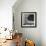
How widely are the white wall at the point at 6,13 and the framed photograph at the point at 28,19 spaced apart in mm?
1046

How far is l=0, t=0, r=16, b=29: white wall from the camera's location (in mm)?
4535

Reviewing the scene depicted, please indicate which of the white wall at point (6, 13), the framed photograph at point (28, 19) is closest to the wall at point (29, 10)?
the framed photograph at point (28, 19)

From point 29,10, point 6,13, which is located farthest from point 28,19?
point 6,13

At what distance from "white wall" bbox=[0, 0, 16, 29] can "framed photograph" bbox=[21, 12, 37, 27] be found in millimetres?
1046

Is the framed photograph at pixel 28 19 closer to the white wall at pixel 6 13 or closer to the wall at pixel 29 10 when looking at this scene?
the wall at pixel 29 10

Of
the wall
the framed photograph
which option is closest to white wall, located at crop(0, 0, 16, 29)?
the wall

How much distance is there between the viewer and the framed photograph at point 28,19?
548 cm

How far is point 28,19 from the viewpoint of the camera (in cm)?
551

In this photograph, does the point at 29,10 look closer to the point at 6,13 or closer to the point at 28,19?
the point at 28,19

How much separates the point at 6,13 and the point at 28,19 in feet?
4.27

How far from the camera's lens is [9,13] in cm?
457

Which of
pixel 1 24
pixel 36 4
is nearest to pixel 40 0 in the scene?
pixel 36 4

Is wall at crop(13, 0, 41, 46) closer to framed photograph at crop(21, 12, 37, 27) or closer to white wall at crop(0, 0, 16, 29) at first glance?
framed photograph at crop(21, 12, 37, 27)

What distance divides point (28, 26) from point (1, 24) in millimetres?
1425
